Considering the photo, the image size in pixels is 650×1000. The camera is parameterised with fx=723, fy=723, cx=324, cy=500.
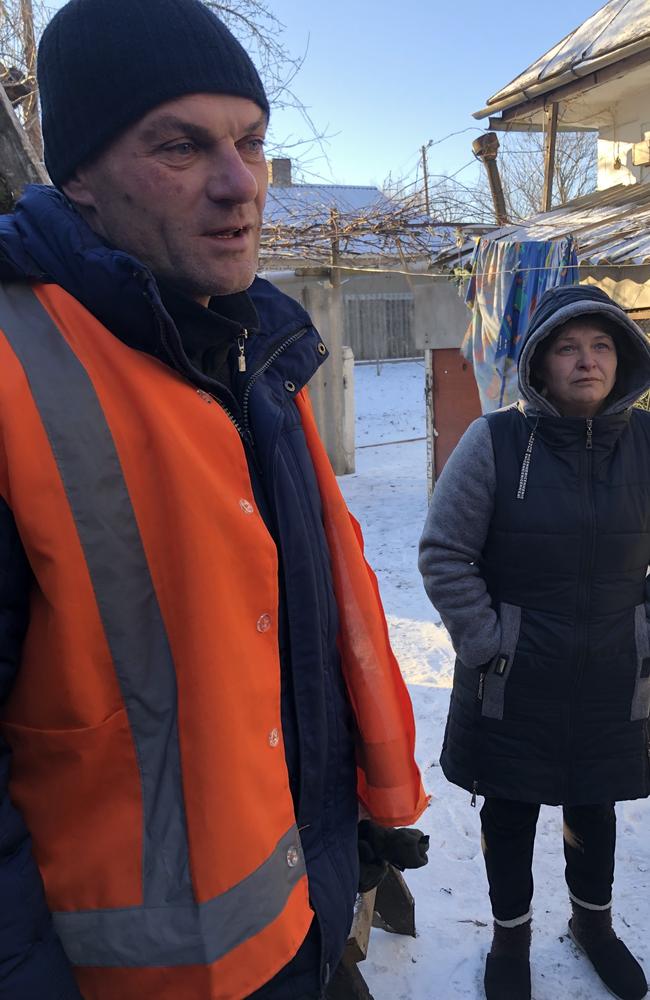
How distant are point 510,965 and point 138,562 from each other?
2088 mm

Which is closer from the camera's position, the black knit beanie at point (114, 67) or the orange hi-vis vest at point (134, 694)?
the orange hi-vis vest at point (134, 694)

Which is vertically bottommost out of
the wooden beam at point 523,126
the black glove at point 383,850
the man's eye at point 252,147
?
the black glove at point 383,850

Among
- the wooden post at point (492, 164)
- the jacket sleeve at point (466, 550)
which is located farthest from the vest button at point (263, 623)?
the wooden post at point (492, 164)

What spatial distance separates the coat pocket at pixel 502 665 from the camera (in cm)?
211

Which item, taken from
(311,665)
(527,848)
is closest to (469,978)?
(527,848)

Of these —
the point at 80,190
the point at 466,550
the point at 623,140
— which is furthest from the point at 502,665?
the point at 623,140

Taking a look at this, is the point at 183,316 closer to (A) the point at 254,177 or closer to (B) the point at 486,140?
(A) the point at 254,177

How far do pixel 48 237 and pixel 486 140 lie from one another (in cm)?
Answer: 782

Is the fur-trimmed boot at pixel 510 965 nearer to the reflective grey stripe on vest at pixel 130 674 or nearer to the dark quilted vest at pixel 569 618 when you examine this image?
the dark quilted vest at pixel 569 618

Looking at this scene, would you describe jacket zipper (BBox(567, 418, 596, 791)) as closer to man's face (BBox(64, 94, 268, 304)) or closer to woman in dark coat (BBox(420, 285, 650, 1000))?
woman in dark coat (BBox(420, 285, 650, 1000))

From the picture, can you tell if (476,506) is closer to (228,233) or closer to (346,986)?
(228,233)

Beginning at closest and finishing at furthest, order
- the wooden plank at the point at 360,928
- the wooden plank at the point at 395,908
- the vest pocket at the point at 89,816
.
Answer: the vest pocket at the point at 89,816 → the wooden plank at the point at 360,928 → the wooden plank at the point at 395,908

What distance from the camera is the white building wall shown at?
802cm

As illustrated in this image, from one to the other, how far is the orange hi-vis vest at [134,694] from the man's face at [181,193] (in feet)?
0.53
